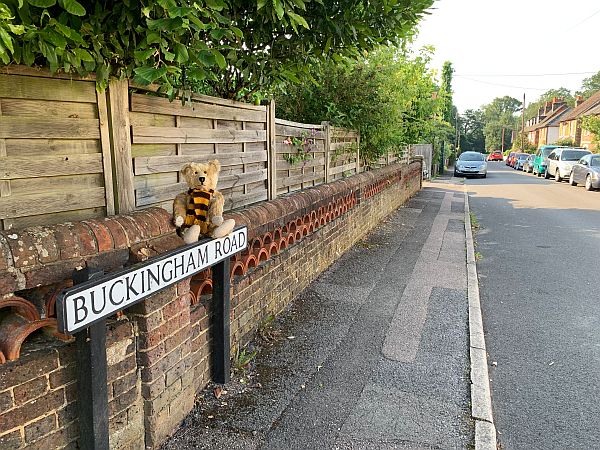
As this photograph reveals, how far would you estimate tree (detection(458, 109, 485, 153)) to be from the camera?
9600cm

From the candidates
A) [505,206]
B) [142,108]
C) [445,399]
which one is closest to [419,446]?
[445,399]

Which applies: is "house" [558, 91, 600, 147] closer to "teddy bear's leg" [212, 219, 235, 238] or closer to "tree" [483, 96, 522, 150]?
"teddy bear's leg" [212, 219, 235, 238]

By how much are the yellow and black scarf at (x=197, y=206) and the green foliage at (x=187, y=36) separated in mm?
651

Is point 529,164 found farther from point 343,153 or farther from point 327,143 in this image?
point 327,143

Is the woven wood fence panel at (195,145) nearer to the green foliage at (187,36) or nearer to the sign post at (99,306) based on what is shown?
the green foliage at (187,36)

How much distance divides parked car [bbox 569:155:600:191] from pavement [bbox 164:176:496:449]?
16965mm

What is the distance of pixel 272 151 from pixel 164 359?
107 inches

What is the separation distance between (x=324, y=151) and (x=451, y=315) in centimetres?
298

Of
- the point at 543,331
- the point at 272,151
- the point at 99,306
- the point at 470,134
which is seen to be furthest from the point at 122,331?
the point at 470,134

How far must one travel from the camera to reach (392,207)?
12531 mm

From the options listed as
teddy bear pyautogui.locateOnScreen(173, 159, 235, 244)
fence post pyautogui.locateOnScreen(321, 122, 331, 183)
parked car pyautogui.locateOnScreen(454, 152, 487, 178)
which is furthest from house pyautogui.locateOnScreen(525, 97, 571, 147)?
teddy bear pyautogui.locateOnScreen(173, 159, 235, 244)

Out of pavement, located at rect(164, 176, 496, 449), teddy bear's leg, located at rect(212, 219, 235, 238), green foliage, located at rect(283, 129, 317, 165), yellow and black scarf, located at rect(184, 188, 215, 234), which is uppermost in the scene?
green foliage, located at rect(283, 129, 317, 165)

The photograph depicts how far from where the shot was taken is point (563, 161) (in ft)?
83.4

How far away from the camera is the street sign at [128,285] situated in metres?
2.00
